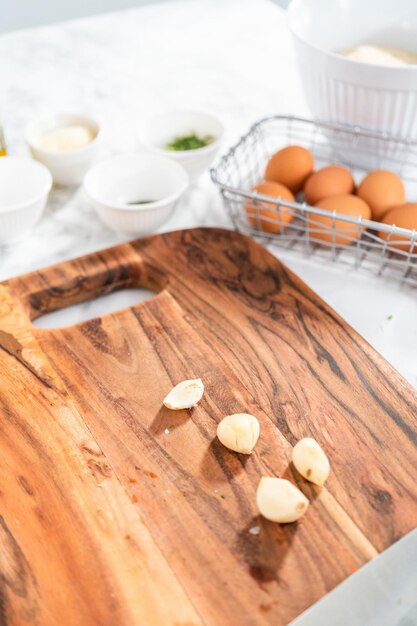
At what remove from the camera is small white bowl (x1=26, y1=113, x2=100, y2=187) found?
1.42m

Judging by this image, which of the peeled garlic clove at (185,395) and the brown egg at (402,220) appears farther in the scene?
the brown egg at (402,220)

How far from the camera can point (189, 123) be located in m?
1.55

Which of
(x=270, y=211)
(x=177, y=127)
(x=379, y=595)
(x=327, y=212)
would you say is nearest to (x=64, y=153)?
(x=177, y=127)

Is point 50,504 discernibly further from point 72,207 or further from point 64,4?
point 64,4

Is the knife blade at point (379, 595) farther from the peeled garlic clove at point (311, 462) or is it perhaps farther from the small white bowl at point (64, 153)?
the small white bowl at point (64, 153)

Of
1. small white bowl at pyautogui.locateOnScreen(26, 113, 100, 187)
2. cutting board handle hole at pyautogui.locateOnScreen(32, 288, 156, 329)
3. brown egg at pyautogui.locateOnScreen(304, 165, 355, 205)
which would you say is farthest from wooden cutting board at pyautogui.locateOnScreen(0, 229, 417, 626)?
small white bowl at pyautogui.locateOnScreen(26, 113, 100, 187)

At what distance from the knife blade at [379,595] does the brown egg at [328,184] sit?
649 mm

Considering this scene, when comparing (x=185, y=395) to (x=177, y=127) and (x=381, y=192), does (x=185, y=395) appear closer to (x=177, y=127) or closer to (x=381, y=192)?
(x=381, y=192)

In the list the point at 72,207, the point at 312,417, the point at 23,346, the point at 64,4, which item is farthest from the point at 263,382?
the point at 64,4

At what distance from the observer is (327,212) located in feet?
3.83

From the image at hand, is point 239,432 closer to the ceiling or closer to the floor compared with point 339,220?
closer to the floor

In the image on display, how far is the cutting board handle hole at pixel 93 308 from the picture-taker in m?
1.20

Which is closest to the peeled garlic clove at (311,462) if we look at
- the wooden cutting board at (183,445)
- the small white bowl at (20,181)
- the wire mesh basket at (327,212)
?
the wooden cutting board at (183,445)

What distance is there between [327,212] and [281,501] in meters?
0.53
